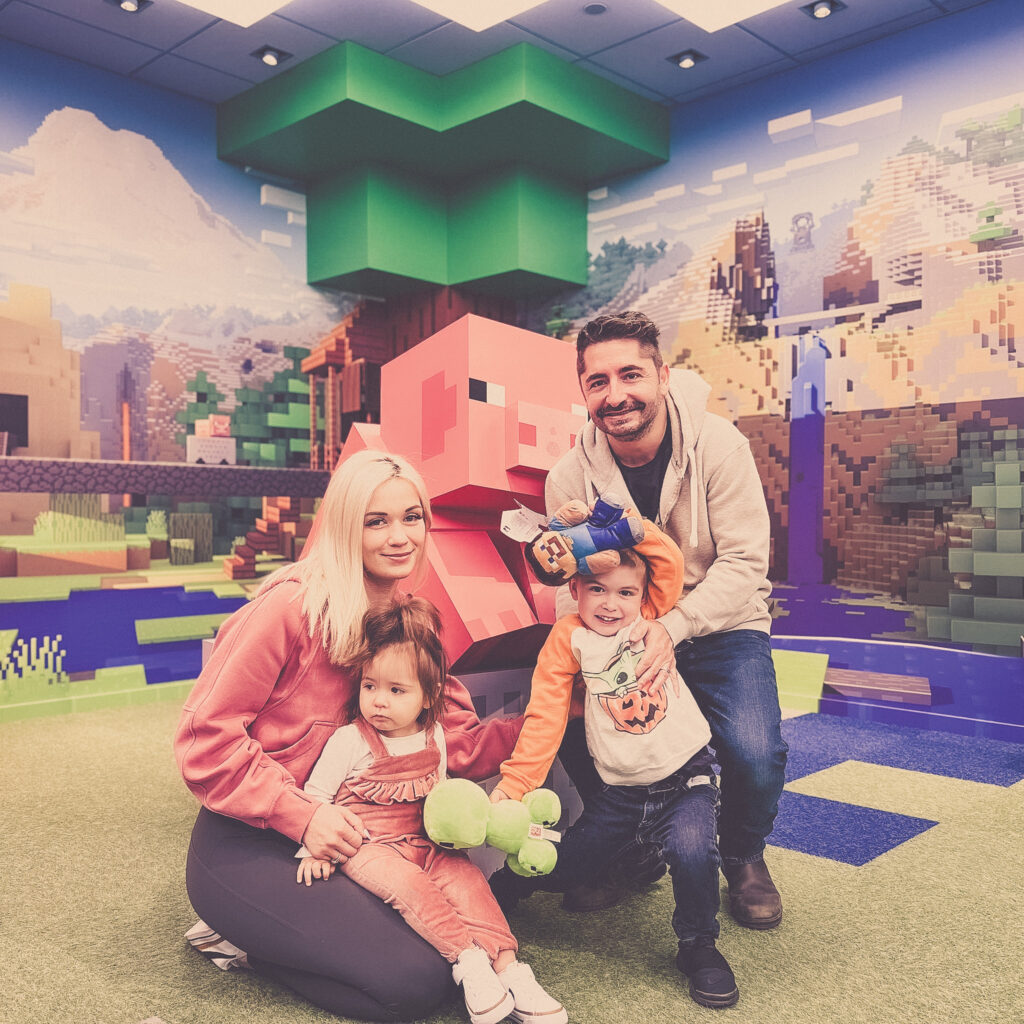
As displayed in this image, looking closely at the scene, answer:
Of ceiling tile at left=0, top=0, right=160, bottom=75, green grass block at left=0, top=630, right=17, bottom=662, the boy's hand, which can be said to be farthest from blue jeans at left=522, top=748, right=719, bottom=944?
ceiling tile at left=0, top=0, right=160, bottom=75

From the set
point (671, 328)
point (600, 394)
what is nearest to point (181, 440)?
point (671, 328)

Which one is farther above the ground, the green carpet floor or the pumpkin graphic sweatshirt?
the pumpkin graphic sweatshirt

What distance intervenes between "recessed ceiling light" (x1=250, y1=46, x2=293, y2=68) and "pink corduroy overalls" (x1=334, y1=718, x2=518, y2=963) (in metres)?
3.27

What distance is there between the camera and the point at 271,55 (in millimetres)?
3738

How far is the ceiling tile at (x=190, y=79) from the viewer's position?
12.6ft

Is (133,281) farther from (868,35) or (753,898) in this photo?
(753,898)

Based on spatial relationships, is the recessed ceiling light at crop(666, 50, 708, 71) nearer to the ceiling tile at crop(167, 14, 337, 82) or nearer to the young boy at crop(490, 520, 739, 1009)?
the ceiling tile at crop(167, 14, 337, 82)

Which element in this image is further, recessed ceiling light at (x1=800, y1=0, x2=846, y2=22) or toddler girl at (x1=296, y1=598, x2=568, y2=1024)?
recessed ceiling light at (x1=800, y1=0, x2=846, y2=22)

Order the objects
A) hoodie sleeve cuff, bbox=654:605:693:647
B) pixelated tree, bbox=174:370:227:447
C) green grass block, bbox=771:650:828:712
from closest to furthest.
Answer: hoodie sleeve cuff, bbox=654:605:693:647
green grass block, bbox=771:650:828:712
pixelated tree, bbox=174:370:227:447

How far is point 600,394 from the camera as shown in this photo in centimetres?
171

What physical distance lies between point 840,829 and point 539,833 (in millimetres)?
1212

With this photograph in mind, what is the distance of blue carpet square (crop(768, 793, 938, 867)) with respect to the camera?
2.15 metres

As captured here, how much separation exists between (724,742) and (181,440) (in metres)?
3.18

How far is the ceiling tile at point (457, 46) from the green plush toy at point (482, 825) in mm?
3219
